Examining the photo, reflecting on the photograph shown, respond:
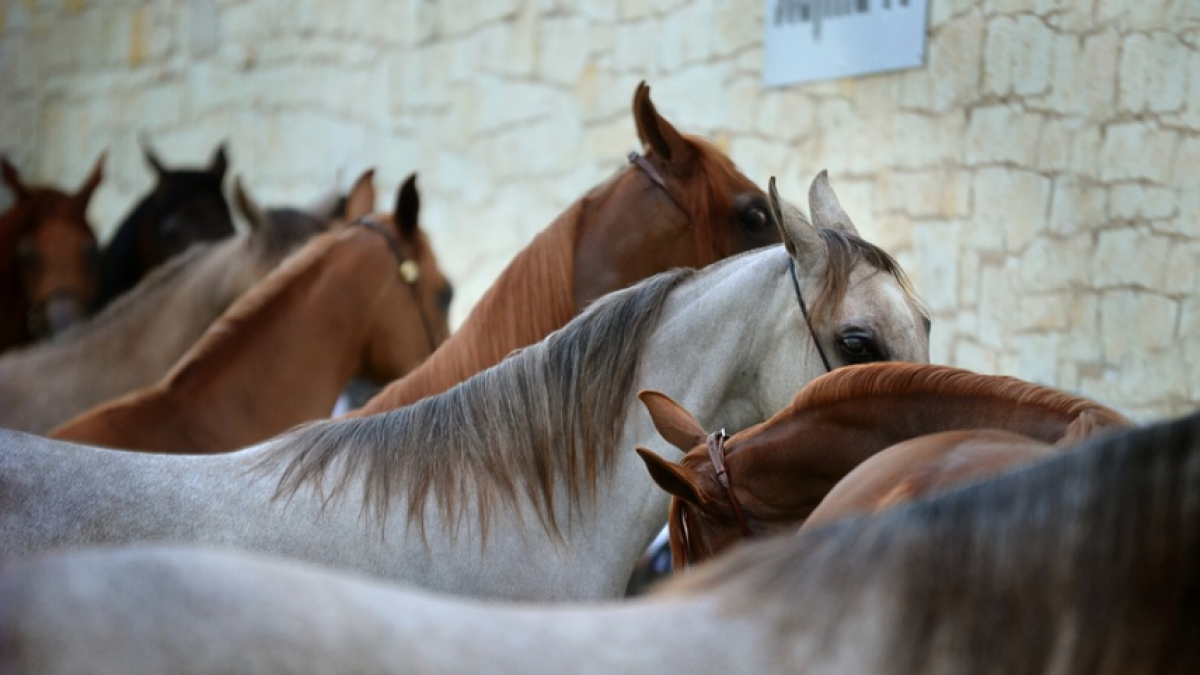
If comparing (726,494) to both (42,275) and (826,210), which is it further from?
(42,275)

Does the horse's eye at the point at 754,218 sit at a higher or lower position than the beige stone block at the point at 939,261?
higher

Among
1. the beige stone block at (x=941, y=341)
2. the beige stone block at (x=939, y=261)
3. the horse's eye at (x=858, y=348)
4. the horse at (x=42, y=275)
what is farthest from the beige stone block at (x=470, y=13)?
the horse's eye at (x=858, y=348)

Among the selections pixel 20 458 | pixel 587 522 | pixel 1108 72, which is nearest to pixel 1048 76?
pixel 1108 72

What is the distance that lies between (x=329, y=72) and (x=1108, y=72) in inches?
202

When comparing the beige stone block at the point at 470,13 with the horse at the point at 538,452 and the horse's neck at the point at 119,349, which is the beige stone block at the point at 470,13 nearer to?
the horse's neck at the point at 119,349

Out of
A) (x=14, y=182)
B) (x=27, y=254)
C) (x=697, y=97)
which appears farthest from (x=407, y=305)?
(x=14, y=182)

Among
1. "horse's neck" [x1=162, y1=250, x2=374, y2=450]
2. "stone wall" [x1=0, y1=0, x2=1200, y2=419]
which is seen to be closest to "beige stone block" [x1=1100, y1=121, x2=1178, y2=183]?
"stone wall" [x1=0, y1=0, x2=1200, y2=419]

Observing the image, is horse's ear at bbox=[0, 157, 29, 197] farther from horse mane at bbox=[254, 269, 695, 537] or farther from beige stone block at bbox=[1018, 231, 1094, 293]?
horse mane at bbox=[254, 269, 695, 537]

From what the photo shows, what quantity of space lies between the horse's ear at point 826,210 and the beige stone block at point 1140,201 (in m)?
1.65

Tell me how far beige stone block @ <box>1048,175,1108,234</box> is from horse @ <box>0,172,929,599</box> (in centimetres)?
200

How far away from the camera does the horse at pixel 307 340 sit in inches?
148

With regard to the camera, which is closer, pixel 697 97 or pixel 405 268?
pixel 405 268

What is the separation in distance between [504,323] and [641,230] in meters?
0.44

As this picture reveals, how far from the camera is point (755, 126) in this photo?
5.87 meters
